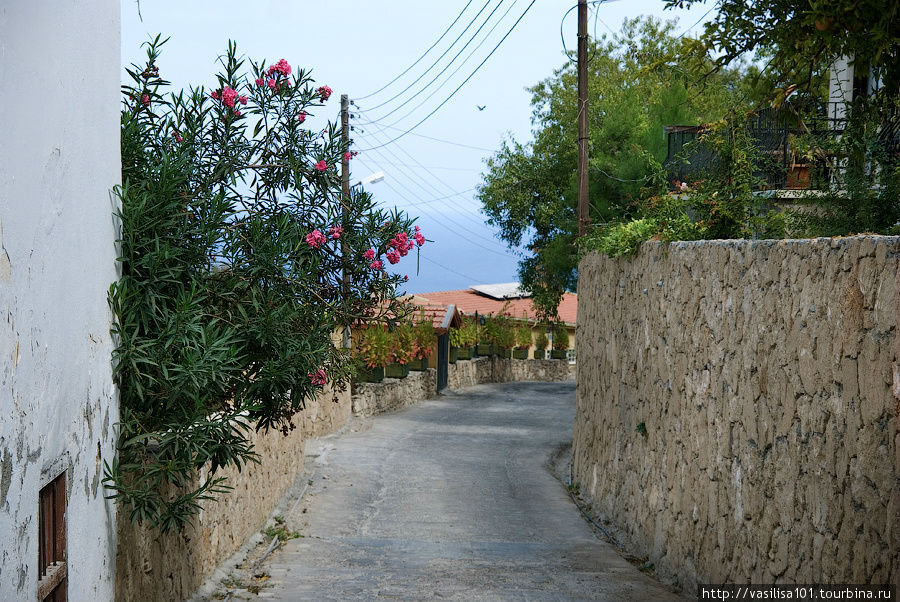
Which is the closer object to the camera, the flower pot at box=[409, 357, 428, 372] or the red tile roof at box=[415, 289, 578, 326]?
the flower pot at box=[409, 357, 428, 372]

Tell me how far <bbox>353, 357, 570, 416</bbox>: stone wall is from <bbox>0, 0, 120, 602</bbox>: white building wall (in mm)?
16804

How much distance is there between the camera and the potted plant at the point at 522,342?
37969 millimetres

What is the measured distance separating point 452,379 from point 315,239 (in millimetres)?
25667

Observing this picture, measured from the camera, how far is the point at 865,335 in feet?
17.1

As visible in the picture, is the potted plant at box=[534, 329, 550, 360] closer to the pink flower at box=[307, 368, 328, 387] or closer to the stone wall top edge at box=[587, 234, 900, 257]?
the stone wall top edge at box=[587, 234, 900, 257]

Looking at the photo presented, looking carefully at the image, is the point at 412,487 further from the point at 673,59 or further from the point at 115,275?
the point at 115,275

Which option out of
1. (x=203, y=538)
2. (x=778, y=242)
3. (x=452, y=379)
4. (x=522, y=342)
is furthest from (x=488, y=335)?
(x=778, y=242)

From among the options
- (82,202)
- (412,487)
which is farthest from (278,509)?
(82,202)

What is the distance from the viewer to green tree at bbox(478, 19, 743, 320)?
27578 millimetres

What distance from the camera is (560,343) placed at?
38.6 metres

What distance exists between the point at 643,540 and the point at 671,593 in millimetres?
1574

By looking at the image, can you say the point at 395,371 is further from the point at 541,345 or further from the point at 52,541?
the point at 52,541

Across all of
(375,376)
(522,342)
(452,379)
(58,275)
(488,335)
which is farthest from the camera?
(522,342)

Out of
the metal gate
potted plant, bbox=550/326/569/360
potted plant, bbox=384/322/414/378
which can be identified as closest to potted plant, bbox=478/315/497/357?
potted plant, bbox=550/326/569/360
